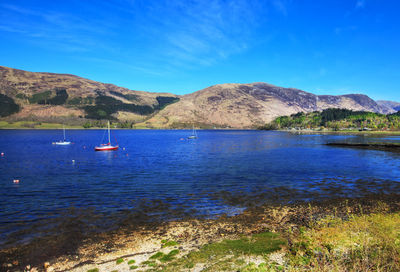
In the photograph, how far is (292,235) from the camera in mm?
17891

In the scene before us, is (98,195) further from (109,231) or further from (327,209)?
(327,209)

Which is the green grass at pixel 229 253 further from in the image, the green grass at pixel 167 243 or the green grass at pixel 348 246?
the green grass at pixel 348 246

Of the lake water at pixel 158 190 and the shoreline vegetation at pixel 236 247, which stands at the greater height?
the shoreline vegetation at pixel 236 247

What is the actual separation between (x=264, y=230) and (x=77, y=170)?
44.8m

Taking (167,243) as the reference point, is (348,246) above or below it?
above

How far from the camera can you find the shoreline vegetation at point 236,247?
1290cm

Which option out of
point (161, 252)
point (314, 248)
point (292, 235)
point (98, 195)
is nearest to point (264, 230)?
point (292, 235)

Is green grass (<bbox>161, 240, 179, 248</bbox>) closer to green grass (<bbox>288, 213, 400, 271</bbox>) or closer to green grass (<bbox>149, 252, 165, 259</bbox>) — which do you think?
green grass (<bbox>149, 252, 165, 259</bbox>)

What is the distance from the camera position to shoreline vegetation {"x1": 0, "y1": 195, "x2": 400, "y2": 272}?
42.3 ft

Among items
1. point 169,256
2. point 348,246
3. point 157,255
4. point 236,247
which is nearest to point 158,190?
point 157,255

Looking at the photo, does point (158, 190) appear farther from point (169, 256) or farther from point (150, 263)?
point (150, 263)

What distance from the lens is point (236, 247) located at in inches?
626

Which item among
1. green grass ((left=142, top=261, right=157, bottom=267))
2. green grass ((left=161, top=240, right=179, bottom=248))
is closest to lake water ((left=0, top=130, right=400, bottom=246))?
green grass ((left=161, top=240, right=179, bottom=248))

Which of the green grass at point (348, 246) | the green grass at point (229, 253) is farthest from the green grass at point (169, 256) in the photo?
the green grass at point (348, 246)
